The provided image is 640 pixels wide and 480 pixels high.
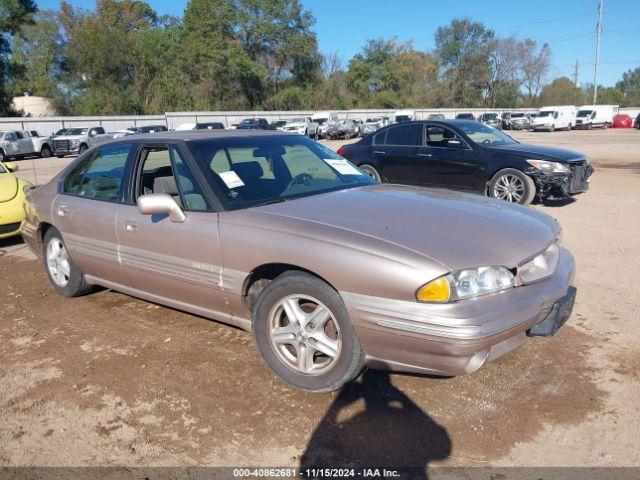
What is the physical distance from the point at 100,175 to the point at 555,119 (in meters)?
48.6

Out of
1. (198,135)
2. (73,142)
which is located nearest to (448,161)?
(198,135)

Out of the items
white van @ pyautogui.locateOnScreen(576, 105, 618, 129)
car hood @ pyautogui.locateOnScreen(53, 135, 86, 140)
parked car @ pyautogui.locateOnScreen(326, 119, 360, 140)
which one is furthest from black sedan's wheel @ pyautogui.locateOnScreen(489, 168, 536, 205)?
white van @ pyautogui.locateOnScreen(576, 105, 618, 129)

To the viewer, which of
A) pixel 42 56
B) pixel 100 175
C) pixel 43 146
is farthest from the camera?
pixel 42 56

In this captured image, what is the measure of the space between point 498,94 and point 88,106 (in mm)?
60226

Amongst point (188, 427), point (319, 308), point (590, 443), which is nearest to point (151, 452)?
point (188, 427)

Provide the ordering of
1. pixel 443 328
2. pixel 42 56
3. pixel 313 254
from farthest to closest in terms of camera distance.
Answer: pixel 42 56, pixel 313 254, pixel 443 328

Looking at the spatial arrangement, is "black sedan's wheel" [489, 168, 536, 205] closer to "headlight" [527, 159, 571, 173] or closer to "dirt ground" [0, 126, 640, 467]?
"headlight" [527, 159, 571, 173]

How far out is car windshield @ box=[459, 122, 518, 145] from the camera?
9435 mm

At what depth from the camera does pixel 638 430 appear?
112 inches

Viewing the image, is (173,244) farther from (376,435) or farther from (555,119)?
(555,119)

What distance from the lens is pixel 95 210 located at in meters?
4.43

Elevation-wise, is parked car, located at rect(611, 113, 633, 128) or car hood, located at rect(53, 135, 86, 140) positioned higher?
car hood, located at rect(53, 135, 86, 140)

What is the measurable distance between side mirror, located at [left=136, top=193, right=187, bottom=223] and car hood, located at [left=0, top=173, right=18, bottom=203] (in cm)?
498

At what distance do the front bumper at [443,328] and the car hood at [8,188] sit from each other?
641cm
